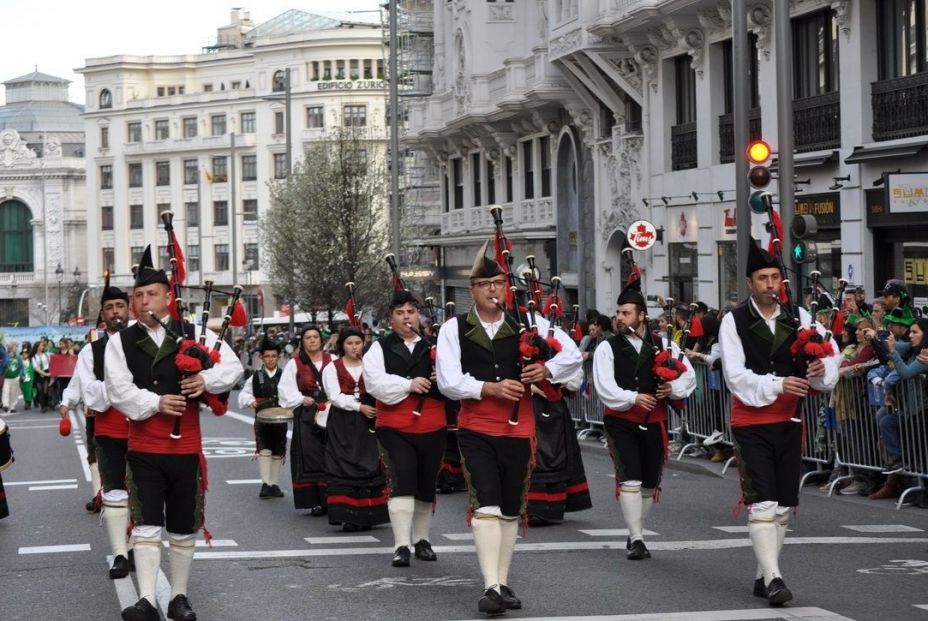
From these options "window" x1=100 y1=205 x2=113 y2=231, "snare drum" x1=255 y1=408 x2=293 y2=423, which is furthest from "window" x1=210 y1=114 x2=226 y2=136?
"snare drum" x1=255 y1=408 x2=293 y2=423

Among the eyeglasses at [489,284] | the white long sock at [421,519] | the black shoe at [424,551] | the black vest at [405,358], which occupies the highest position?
the eyeglasses at [489,284]

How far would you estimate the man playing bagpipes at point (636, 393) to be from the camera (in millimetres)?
11711

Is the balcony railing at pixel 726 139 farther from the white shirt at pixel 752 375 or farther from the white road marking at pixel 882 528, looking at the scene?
the white shirt at pixel 752 375

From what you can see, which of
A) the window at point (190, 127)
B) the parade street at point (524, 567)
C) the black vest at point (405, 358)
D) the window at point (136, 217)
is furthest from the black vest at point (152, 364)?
the window at point (136, 217)

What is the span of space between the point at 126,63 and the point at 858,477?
318ft

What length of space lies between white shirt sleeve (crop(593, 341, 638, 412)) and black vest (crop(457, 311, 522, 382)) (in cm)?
177

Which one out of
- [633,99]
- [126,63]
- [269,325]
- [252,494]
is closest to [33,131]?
[126,63]

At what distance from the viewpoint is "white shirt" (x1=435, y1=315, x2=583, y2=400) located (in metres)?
9.86

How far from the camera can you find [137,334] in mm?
9586

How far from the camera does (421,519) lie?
11938mm

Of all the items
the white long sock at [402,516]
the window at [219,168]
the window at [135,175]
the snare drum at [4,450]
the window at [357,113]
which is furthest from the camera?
the window at [135,175]

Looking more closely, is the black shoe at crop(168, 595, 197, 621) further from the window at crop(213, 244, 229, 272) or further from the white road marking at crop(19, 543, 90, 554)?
the window at crop(213, 244, 229, 272)

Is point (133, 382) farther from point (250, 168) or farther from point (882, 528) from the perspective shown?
point (250, 168)

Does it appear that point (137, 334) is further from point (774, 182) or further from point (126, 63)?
point (126, 63)
